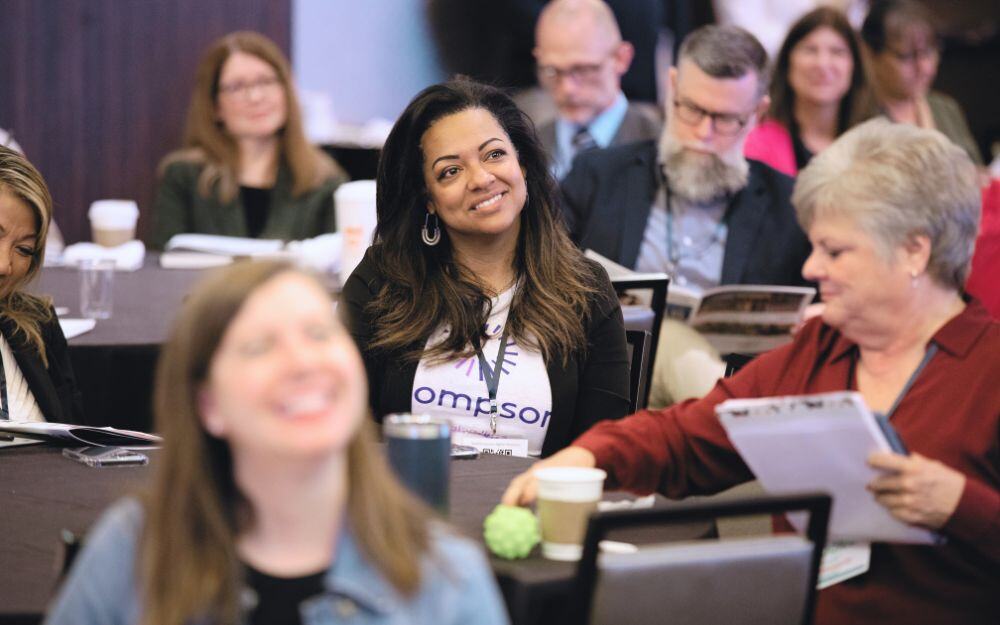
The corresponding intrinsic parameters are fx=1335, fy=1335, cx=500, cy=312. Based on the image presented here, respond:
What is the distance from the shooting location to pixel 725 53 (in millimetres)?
4172

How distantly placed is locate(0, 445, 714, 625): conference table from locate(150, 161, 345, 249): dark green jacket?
8.43ft

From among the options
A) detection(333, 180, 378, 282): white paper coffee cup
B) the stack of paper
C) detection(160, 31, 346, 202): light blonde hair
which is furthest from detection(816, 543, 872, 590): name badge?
detection(160, 31, 346, 202): light blonde hair

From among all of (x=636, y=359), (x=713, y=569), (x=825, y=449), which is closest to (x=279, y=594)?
(x=713, y=569)

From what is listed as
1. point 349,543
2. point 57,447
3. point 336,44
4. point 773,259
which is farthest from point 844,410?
point 336,44

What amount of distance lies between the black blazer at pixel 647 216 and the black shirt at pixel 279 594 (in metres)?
2.79

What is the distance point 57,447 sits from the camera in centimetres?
243

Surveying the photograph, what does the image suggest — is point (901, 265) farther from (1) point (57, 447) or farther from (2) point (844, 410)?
(1) point (57, 447)

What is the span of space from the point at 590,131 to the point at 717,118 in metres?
1.08

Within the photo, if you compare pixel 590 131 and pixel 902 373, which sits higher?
pixel 590 131

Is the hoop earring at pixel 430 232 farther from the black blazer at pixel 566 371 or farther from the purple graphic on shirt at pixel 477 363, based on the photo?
the purple graphic on shirt at pixel 477 363

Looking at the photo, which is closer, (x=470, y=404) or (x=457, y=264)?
(x=470, y=404)

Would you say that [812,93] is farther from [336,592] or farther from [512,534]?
[336,592]

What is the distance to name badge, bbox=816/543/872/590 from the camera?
204 centimetres

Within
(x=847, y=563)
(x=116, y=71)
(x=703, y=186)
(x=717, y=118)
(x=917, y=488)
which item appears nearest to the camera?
(x=917, y=488)
